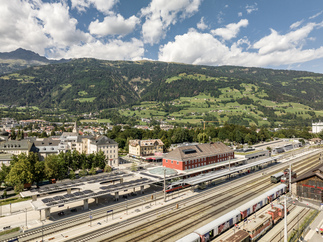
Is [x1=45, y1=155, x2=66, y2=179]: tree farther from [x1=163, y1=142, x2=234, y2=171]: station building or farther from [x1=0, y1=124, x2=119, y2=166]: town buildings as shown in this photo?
[x1=163, y1=142, x2=234, y2=171]: station building

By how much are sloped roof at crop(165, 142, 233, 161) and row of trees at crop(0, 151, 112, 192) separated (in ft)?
92.4

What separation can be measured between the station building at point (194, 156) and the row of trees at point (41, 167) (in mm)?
26595

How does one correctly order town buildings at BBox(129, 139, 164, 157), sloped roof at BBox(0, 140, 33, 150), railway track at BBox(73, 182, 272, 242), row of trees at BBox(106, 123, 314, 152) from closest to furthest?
railway track at BBox(73, 182, 272, 242) < sloped roof at BBox(0, 140, 33, 150) < town buildings at BBox(129, 139, 164, 157) < row of trees at BBox(106, 123, 314, 152)

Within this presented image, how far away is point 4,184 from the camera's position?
65.4 m

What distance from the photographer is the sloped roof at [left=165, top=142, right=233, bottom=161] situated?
3058 inches

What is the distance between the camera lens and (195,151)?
83.4 meters

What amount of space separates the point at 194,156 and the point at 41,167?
5412cm

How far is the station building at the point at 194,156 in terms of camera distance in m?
76.5

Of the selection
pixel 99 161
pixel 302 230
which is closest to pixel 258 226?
pixel 302 230

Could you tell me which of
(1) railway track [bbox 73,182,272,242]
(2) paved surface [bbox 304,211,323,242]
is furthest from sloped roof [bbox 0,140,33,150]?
(2) paved surface [bbox 304,211,323,242]

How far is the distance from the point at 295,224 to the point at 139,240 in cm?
3211

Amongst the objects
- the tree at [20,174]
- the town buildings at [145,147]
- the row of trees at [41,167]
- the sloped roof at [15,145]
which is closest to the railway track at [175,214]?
the tree at [20,174]

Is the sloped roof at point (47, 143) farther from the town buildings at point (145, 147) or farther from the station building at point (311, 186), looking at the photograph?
the station building at point (311, 186)

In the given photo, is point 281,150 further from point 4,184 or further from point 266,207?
point 4,184
